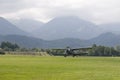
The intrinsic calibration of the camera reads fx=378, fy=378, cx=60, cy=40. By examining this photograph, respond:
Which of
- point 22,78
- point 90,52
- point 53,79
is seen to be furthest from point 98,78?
point 90,52

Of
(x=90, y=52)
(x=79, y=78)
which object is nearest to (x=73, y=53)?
(x=90, y=52)

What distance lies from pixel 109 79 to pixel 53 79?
464cm

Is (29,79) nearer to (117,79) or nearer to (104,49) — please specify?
Result: (117,79)

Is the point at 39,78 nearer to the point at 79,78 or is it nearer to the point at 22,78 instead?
the point at 22,78

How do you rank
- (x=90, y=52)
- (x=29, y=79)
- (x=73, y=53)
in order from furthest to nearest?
(x=90, y=52), (x=73, y=53), (x=29, y=79)

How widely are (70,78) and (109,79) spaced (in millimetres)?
3322

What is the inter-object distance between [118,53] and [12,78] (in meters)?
133

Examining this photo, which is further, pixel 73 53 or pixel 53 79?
pixel 73 53

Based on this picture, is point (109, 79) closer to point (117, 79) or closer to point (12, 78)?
point (117, 79)

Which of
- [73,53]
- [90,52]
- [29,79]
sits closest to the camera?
[29,79]

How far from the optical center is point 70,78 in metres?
32.2

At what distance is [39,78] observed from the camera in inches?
1249

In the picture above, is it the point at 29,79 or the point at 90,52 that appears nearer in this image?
the point at 29,79

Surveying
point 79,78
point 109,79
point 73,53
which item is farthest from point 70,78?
point 73,53
